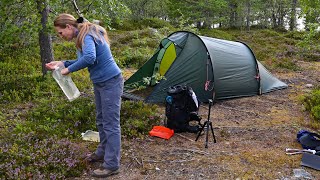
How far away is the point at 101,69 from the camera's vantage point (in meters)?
4.12

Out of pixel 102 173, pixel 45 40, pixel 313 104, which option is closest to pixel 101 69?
pixel 102 173

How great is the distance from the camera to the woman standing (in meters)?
3.93

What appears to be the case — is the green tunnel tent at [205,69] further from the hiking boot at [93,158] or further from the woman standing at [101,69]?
the woman standing at [101,69]

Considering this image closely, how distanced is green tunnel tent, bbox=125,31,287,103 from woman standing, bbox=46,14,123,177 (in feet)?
11.6

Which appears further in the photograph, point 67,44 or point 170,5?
point 170,5

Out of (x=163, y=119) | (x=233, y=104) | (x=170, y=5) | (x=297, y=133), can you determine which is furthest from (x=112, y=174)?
(x=170, y=5)

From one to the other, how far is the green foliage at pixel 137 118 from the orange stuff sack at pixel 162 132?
0.12 m

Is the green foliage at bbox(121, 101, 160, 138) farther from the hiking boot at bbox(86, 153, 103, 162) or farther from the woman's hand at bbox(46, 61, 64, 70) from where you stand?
the woman's hand at bbox(46, 61, 64, 70)

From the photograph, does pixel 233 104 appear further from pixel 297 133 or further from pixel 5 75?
pixel 5 75

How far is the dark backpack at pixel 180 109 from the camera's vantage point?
6.13 m

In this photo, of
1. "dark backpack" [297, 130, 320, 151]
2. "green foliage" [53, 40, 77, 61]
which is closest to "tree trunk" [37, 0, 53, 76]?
"green foliage" [53, 40, 77, 61]

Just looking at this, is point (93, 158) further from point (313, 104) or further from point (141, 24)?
point (141, 24)

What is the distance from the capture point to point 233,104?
8188 mm

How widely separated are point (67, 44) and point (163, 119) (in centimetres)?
765
